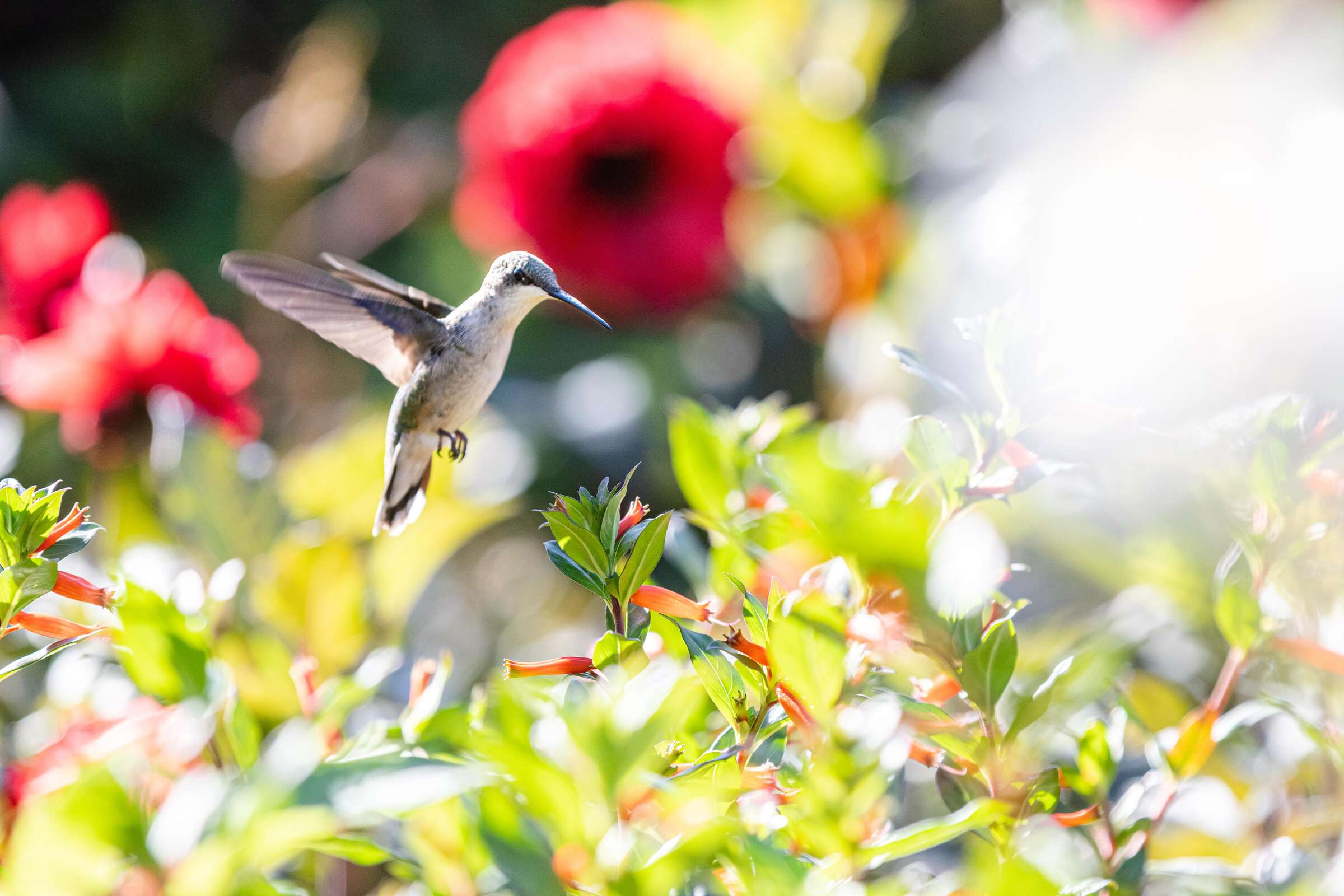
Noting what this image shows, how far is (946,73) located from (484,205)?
0.68 metres

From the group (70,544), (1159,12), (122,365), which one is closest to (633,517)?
(70,544)

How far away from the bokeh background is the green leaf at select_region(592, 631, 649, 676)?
8 cm

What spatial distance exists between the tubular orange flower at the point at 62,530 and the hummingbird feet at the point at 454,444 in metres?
0.09

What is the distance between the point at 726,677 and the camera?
0.72 feet

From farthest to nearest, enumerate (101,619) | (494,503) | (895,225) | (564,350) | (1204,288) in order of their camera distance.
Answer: (564,350), (895,225), (1204,288), (494,503), (101,619)

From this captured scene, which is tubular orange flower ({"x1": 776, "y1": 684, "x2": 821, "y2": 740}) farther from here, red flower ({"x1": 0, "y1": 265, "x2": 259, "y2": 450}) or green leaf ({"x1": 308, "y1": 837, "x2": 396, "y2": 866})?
red flower ({"x1": 0, "y1": 265, "x2": 259, "y2": 450})

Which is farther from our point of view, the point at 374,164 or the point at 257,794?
the point at 374,164

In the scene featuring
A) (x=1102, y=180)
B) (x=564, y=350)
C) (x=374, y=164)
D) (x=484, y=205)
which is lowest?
(x=564, y=350)

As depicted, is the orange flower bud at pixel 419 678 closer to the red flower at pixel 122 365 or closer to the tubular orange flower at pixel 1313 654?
the tubular orange flower at pixel 1313 654

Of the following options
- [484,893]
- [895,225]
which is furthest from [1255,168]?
[484,893]

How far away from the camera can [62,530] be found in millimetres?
236

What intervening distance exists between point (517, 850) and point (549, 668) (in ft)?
0.15

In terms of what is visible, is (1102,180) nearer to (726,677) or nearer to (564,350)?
(726,677)

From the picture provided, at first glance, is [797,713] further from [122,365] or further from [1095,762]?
[122,365]
